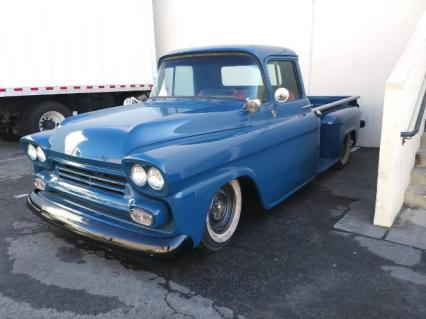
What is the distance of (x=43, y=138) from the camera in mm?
3348

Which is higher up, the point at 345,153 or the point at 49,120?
the point at 49,120

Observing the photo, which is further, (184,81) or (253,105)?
(184,81)

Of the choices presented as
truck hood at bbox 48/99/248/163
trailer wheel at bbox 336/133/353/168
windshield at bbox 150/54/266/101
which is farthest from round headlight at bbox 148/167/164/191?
trailer wheel at bbox 336/133/353/168

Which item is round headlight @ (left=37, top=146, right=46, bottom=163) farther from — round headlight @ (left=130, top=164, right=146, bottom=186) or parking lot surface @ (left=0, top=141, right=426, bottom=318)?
round headlight @ (left=130, top=164, right=146, bottom=186)

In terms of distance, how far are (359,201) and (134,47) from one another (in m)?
6.89

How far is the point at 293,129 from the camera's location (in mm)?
3908

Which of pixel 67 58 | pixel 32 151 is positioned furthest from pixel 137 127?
pixel 67 58

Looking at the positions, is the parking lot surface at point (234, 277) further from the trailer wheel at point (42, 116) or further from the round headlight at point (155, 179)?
the trailer wheel at point (42, 116)

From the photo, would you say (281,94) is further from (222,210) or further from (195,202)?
(195,202)

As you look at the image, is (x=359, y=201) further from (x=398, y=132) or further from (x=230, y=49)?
(x=230, y=49)

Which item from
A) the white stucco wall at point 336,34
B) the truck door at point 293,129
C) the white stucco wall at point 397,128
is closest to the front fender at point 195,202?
the truck door at point 293,129

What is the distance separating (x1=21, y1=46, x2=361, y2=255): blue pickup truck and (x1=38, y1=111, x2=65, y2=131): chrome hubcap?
5027 mm

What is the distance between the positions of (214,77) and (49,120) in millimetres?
5835

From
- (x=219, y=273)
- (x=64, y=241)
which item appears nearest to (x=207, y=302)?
(x=219, y=273)
